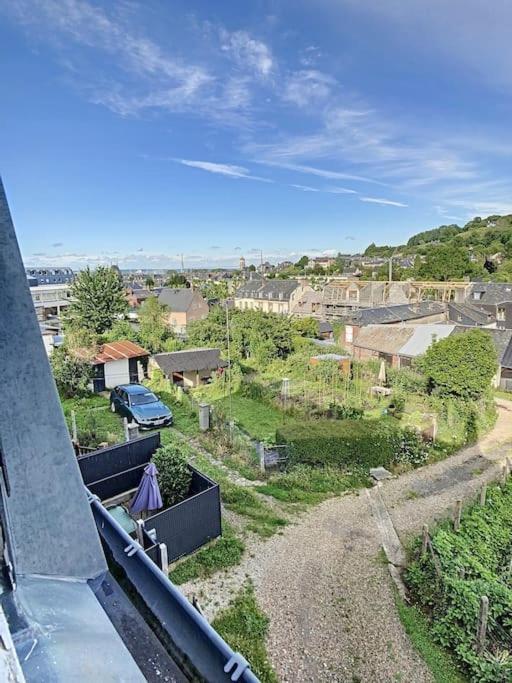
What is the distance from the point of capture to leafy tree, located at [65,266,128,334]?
2584 cm

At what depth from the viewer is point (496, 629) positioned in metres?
5.19

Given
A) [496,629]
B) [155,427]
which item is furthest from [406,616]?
[155,427]

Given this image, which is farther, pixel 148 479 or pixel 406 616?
pixel 148 479

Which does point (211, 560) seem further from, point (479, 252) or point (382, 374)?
point (479, 252)

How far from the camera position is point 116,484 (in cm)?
808

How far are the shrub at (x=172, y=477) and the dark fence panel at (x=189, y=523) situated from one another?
1.66ft

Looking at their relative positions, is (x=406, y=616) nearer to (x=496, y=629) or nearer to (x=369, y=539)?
(x=496, y=629)

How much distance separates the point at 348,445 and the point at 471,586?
4670mm

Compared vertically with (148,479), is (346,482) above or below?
below

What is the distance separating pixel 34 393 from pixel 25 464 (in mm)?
386

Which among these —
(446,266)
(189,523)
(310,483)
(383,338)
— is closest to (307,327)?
(383,338)

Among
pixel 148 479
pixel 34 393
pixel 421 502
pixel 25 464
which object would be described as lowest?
pixel 421 502

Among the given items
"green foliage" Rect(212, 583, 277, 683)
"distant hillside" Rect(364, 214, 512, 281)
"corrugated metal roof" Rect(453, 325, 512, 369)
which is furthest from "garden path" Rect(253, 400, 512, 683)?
"distant hillside" Rect(364, 214, 512, 281)

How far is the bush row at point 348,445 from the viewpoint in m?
10.1
